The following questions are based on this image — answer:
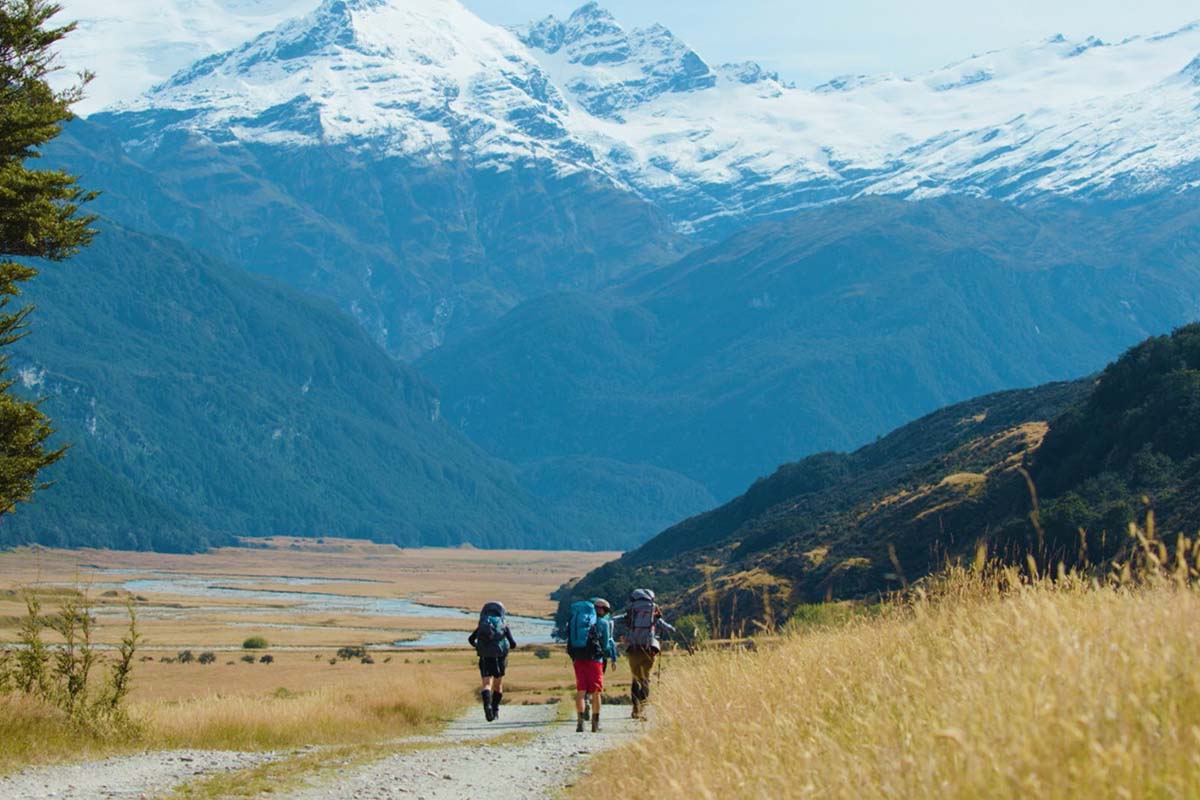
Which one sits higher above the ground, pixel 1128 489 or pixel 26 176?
pixel 26 176

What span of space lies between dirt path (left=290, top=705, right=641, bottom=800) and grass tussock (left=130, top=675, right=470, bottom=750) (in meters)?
1.71

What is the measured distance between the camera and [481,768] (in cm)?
1994

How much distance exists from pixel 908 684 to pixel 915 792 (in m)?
3.45

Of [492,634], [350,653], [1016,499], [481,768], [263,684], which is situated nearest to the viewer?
[481,768]

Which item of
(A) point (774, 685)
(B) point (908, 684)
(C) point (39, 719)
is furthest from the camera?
(C) point (39, 719)

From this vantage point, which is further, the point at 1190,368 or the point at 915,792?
the point at 1190,368

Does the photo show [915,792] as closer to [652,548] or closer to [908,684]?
[908,684]

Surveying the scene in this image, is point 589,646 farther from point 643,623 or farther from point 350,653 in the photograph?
point 350,653

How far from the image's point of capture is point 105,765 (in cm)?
1817

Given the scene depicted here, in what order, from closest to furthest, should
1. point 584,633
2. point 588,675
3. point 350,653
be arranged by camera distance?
point 584,633 → point 588,675 → point 350,653

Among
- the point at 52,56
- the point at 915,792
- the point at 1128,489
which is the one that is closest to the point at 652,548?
the point at 1128,489

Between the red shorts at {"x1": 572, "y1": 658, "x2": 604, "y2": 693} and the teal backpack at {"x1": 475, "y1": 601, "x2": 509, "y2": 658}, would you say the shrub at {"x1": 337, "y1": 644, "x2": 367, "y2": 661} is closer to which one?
the teal backpack at {"x1": 475, "y1": 601, "x2": 509, "y2": 658}

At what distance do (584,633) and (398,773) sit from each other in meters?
5.99

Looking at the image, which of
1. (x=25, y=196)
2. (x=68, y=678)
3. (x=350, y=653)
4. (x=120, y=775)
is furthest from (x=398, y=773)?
(x=350, y=653)
